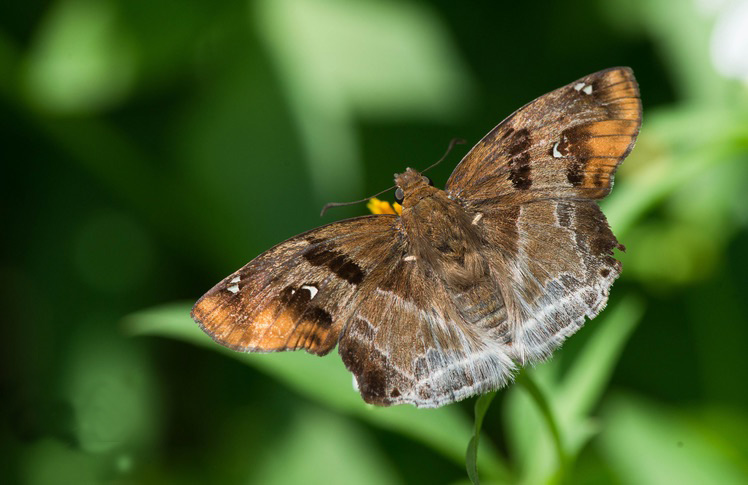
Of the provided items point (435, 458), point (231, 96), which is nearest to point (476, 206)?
point (435, 458)

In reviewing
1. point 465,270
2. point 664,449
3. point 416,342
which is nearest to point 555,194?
point 465,270

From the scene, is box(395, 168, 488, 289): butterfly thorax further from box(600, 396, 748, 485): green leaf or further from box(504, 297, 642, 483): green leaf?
box(600, 396, 748, 485): green leaf

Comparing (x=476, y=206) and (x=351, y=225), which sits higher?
(x=351, y=225)

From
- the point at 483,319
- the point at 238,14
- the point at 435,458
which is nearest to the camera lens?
the point at 483,319

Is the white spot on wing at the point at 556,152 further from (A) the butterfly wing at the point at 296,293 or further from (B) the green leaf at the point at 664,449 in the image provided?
(B) the green leaf at the point at 664,449

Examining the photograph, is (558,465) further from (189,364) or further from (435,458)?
(189,364)

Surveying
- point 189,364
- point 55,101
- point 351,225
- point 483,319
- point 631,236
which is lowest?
point 631,236

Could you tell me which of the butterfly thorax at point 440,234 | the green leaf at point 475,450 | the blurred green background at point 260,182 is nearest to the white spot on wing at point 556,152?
the butterfly thorax at point 440,234

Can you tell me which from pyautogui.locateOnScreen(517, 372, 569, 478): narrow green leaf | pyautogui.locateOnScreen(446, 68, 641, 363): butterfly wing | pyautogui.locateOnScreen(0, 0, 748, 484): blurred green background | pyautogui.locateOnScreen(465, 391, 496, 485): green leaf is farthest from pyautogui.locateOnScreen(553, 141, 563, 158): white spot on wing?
pyautogui.locateOnScreen(0, 0, 748, 484): blurred green background
